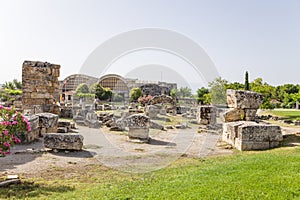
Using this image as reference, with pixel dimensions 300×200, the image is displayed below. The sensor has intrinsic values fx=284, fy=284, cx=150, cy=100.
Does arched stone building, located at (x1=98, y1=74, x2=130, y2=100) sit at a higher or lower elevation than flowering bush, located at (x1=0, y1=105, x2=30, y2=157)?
Answer: higher

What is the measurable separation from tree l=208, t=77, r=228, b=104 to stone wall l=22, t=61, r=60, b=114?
21.2 m

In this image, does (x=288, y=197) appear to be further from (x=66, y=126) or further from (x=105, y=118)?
(x=105, y=118)

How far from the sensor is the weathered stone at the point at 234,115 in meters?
13.4

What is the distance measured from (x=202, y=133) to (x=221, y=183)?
9751 millimetres

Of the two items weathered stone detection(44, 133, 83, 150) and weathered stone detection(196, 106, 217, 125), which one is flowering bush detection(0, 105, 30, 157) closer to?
weathered stone detection(44, 133, 83, 150)

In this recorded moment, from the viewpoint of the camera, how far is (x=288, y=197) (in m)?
4.59

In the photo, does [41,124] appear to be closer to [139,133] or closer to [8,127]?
[139,133]

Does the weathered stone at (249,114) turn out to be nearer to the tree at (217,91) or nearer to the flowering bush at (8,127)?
the flowering bush at (8,127)

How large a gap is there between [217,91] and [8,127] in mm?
31425

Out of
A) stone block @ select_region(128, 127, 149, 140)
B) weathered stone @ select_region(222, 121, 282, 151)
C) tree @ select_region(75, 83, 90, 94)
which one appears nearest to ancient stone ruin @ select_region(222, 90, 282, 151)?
weathered stone @ select_region(222, 121, 282, 151)

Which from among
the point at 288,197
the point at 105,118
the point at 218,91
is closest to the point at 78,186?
the point at 288,197

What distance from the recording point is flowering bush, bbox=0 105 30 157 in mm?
6219

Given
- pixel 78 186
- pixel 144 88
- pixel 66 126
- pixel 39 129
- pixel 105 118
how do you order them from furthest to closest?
pixel 144 88, pixel 105 118, pixel 66 126, pixel 39 129, pixel 78 186

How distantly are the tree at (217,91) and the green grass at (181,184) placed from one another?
26.6 metres
